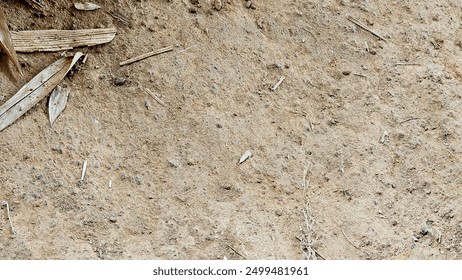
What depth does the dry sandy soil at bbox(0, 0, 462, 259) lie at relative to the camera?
2.76 meters

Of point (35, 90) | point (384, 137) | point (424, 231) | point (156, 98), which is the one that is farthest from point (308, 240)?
point (35, 90)

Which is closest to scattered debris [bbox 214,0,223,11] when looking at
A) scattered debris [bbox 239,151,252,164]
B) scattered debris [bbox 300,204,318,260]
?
scattered debris [bbox 239,151,252,164]

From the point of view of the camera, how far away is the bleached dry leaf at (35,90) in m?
Answer: 3.01

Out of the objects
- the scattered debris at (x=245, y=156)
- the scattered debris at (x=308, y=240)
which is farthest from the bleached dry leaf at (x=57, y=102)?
the scattered debris at (x=308, y=240)

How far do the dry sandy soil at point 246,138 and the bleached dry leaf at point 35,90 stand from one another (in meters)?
0.03

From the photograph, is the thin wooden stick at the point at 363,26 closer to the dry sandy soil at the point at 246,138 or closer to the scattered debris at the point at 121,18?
the dry sandy soil at the point at 246,138

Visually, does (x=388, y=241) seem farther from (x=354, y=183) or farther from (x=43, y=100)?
(x=43, y=100)

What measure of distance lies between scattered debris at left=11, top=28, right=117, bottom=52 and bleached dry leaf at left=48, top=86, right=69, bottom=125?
20 centimetres

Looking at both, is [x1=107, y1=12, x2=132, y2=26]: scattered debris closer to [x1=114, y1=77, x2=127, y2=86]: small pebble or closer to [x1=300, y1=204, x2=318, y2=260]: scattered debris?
[x1=114, y1=77, x2=127, y2=86]: small pebble

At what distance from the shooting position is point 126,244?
2.71 meters

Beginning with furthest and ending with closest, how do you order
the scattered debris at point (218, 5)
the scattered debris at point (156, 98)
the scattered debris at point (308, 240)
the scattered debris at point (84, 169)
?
the scattered debris at point (218, 5)
the scattered debris at point (156, 98)
the scattered debris at point (84, 169)
the scattered debris at point (308, 240)

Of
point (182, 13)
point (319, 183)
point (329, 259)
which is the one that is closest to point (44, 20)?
point (182, 13)
